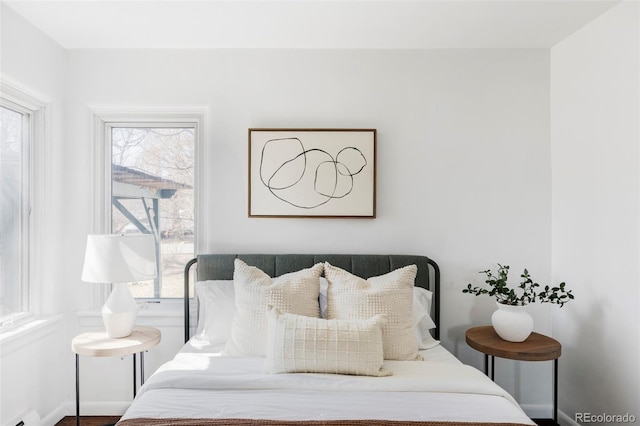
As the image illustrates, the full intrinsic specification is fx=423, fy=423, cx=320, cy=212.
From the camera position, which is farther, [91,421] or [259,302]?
[91,421]

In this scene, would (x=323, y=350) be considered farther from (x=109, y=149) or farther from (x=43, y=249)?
(x=109, y=149)

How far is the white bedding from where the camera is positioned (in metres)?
1.58

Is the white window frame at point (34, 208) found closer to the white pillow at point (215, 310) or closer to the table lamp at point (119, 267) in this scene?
the table lamp at point (119, 267)

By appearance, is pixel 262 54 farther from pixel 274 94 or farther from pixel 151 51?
pixel 151 51

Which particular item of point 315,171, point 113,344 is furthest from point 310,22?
point 113,344

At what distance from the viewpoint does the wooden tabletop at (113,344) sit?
2309mm

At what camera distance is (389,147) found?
288 cm

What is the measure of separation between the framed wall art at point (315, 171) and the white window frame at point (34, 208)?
1319 millimetres

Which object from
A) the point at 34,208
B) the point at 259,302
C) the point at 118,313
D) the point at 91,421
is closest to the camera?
the point at 259,302

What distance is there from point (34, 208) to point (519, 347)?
9.95ft

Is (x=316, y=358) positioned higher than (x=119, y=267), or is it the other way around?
(x=119, y=267)

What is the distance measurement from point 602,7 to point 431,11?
3.07 feet

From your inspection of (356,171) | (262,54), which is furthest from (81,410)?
(262,54)

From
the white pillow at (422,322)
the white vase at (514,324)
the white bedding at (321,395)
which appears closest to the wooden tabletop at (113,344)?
the white bedding at (321,395)
